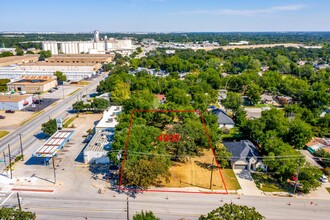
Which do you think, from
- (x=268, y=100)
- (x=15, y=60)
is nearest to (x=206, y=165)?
(x=268, y=100)

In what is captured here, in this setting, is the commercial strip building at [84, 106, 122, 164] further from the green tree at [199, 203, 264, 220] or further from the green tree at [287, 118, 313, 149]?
the green tree at [287, 118, 313, 149]

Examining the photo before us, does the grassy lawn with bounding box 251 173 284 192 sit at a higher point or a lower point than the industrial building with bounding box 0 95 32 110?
lower

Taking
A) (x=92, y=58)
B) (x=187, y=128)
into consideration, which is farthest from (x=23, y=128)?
(x=92, y=58)

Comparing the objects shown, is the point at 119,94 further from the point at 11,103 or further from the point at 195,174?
the point at 195,174

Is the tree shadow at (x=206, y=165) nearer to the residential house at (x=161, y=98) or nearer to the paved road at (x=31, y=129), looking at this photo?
the paved road at (x=31, y=129)

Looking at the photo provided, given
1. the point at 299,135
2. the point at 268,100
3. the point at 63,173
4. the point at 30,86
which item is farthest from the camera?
the point at 30,86

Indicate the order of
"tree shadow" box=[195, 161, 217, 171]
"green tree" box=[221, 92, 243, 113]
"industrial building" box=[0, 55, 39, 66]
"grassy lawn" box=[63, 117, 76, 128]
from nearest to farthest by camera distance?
"tree shadow" box=[195, 161, 217, 171], "grassy lawn" box=[63, 117, 76, 128], "green tree" box=[221, 92, 243, 113], "industrial building" box=[0, 55, 39, 66]

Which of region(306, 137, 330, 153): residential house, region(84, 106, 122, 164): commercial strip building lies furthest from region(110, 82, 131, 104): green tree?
region(306, 137, 330, 153): residential house

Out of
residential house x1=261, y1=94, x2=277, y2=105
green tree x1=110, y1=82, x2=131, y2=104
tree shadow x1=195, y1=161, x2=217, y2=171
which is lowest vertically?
tree shadow x1=195, y1=161, x2=217, y2=171
